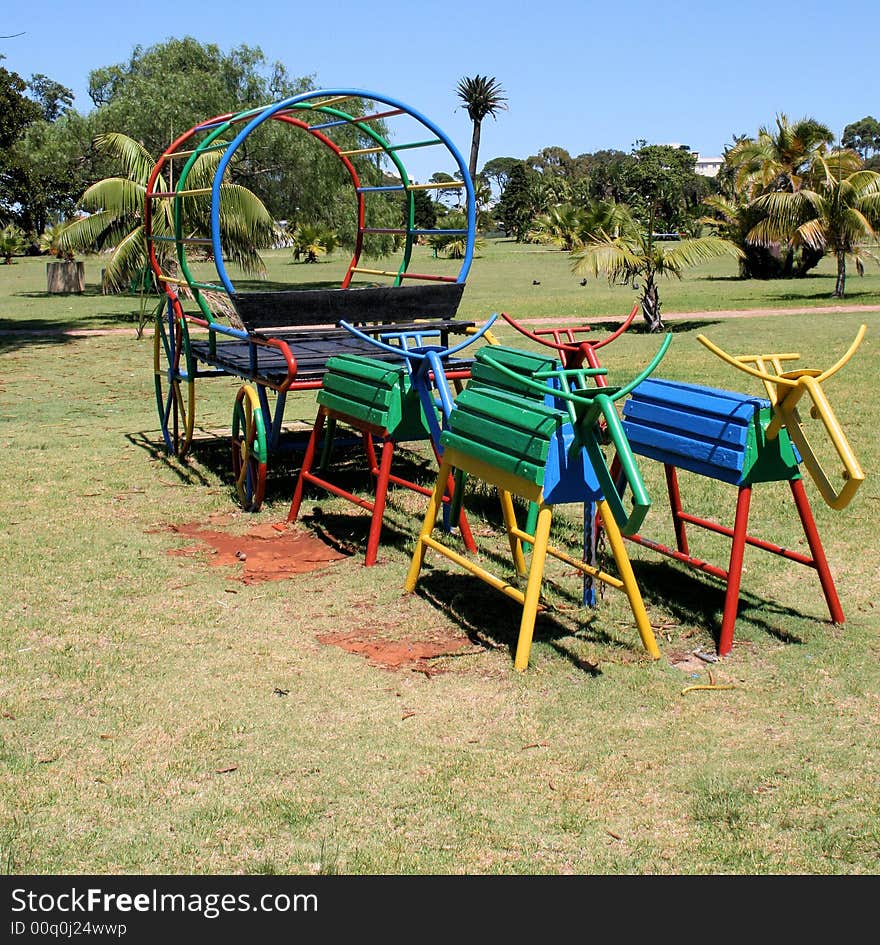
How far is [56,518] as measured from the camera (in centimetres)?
700

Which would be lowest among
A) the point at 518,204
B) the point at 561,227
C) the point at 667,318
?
the point at 667,318

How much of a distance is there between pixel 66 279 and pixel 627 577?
88.7ft

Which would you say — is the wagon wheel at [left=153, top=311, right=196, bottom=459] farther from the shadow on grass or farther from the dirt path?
the dirt path

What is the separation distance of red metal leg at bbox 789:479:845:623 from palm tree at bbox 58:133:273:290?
44.0 ft

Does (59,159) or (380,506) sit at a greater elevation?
(59,159)

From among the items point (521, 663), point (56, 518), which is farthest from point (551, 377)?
point (56, 518)

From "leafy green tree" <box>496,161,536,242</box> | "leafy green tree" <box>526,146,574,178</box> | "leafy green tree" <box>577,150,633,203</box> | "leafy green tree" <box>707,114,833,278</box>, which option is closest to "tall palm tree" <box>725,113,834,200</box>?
"leafy green tree" <box>707,114,833,278</box>

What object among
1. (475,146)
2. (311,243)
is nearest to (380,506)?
(311,243)

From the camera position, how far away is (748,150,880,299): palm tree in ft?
77.3

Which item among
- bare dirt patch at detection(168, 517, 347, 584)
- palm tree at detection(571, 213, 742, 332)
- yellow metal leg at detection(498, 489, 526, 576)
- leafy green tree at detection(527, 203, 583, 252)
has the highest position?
leafy green tree at detection(527, 203, 583, 252)

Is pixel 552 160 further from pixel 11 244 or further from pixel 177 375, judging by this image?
pixel 177 375

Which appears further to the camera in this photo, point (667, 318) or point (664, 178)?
point (664, 178)

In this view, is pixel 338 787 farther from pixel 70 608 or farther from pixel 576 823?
pixel 70 608

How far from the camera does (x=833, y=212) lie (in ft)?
78.1
